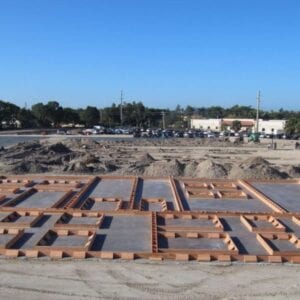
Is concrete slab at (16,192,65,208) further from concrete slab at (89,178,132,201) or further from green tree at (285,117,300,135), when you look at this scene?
green tree at (285,117,300,135)

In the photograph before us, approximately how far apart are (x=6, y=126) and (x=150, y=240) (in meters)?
101

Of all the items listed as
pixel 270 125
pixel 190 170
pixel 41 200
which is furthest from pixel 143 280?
pixel 270 125

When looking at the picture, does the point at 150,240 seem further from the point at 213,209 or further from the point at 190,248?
the point at 213,209

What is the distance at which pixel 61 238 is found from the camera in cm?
1306

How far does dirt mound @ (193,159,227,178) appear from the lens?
1032 inches

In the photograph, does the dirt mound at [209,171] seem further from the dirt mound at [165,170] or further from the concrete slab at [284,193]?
the concrete slab at [284,193]

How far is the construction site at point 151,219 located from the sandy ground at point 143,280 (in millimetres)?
488

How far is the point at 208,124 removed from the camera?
13338 centimetres

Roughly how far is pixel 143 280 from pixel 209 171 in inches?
673

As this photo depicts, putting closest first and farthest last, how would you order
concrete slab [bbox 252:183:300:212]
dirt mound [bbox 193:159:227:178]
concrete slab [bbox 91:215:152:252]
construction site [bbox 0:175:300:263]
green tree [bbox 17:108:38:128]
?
construction site [bbox 0:175:300:263] → concrete slab [bbox 91:215:152:252] → concrete slab [bbox 252:183:300:212] → dirt mound [bbox 193:159:227:178] → green tree [bbox 17:108:38:128]

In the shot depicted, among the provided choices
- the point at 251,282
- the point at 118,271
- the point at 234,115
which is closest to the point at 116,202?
the point at 118,271

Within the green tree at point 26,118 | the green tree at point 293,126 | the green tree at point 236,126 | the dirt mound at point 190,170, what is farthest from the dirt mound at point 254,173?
the green tree at point 236,126

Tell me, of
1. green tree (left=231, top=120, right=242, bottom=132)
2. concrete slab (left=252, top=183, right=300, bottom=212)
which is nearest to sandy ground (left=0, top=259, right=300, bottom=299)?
concrete slab (left=252, top=183, right=300, bottom=212)

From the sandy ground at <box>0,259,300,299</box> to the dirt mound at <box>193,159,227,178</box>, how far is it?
50.5 feet
